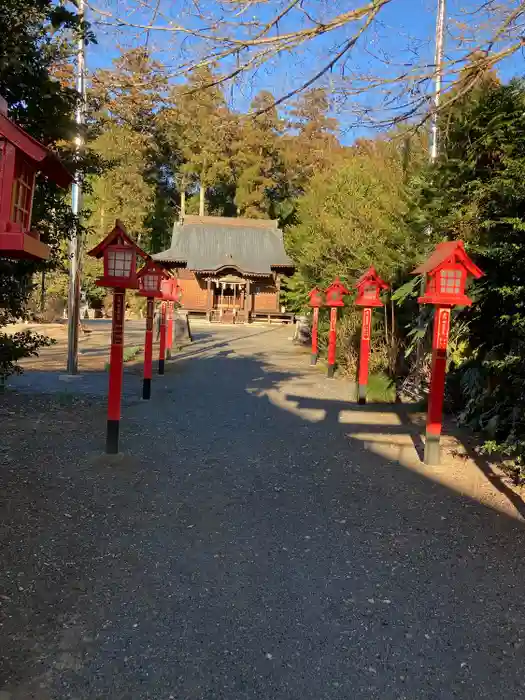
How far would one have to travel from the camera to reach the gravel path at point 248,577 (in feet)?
8.45

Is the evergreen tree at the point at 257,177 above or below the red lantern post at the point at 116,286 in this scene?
above

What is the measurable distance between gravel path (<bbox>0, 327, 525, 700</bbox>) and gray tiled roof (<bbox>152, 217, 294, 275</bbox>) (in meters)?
27.3

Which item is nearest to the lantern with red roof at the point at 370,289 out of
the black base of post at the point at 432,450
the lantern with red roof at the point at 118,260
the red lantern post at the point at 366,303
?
the red lantern post at the point at 366,303

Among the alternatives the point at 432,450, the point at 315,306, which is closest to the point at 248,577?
the point at 432,450

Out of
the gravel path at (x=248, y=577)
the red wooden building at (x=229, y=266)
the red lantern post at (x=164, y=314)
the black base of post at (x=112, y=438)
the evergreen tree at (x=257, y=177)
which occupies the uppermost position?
the evergreen tree at (x=257, y=177)

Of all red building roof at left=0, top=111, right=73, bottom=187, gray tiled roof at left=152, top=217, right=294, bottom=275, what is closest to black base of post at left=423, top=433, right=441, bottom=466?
red building roof at left=0, top=111, right=73, bottom=187

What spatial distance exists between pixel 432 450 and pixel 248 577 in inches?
122

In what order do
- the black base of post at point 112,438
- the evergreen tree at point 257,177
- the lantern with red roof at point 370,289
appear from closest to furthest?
the black base of post at point 112,438, the lantern with red roof at point 370,289, the evergreen tree at point 257,177

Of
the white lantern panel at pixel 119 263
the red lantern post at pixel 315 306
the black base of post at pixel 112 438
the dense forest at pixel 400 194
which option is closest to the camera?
the dense forest at pixel 400 194

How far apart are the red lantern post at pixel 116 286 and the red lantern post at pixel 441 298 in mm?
3070

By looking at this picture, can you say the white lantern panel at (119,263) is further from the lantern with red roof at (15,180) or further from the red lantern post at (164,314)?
the red lantern post at (164,314)

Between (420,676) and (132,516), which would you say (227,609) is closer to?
(420,676)

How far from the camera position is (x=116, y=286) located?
6055mm

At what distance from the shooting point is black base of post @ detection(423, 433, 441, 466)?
19.6 feet
